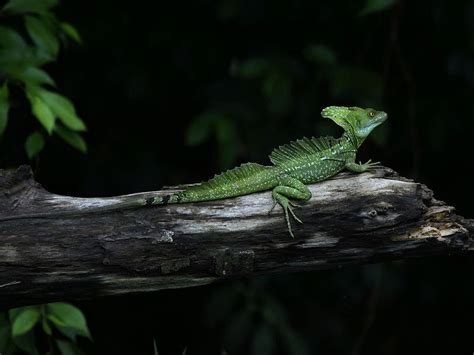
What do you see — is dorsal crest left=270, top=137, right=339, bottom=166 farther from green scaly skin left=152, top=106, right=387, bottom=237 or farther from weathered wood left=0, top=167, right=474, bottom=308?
weathered wood left=0, top=167, right=474, bottom=308

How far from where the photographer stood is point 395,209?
3.49 m

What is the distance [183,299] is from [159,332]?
0.30m

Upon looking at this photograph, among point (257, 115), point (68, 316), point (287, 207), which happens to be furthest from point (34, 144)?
point (257, 115)

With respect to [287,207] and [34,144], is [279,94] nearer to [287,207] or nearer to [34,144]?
[34,144]

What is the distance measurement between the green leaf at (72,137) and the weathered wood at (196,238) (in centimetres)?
76

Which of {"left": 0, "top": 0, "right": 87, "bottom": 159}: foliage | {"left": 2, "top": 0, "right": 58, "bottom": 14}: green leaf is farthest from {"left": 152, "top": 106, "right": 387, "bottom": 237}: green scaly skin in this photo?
{"left": 2, "top": 0, "right": 58, "bottom": 14}: green leaf

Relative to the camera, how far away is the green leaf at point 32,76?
406cm

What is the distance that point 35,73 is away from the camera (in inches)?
161

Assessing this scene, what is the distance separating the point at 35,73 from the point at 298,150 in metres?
1.29

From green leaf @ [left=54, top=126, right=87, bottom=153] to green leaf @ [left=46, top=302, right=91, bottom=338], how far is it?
83 centimetres

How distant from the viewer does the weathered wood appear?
3.40 m

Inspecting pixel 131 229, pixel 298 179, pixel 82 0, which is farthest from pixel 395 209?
pixel 82 0

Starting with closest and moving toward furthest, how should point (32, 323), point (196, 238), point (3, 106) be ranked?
1. point (196, 238)
2. point (32, 323)
3. point (3, 106)

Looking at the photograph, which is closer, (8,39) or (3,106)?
(3,106)
